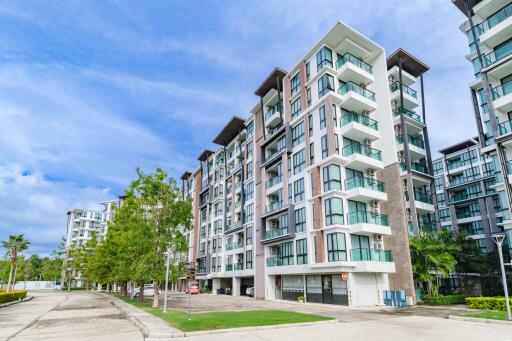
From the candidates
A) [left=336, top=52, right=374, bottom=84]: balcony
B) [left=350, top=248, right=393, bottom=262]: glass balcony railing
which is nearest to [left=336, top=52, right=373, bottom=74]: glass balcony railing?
[left=336, top=52, right=374, bottom=84]: balcony

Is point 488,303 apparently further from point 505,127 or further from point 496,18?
point 496,18

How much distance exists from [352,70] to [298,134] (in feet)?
28.9

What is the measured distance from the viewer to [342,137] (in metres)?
33.8

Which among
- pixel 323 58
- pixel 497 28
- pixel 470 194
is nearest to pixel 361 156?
pixel 323 58

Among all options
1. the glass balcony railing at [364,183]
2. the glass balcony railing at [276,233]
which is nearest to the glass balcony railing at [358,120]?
the glass balcony railing at [364,183]

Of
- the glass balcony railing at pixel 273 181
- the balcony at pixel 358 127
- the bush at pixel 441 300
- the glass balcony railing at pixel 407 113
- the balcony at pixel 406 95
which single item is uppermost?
the balcony at pixel 406 95

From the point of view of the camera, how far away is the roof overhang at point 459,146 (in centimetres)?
5238

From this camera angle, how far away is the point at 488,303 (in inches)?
880

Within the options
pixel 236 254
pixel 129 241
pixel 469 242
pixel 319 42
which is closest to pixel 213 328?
pixel 129 241

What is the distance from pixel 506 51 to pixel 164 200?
105 feet

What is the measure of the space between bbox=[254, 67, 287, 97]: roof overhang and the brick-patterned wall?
59.0 ft

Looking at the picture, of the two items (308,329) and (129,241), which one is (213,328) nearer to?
(308,329)

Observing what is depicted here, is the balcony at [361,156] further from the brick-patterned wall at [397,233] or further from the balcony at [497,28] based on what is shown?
the balcony at [497,28]

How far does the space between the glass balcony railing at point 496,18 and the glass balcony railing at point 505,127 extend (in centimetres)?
935
